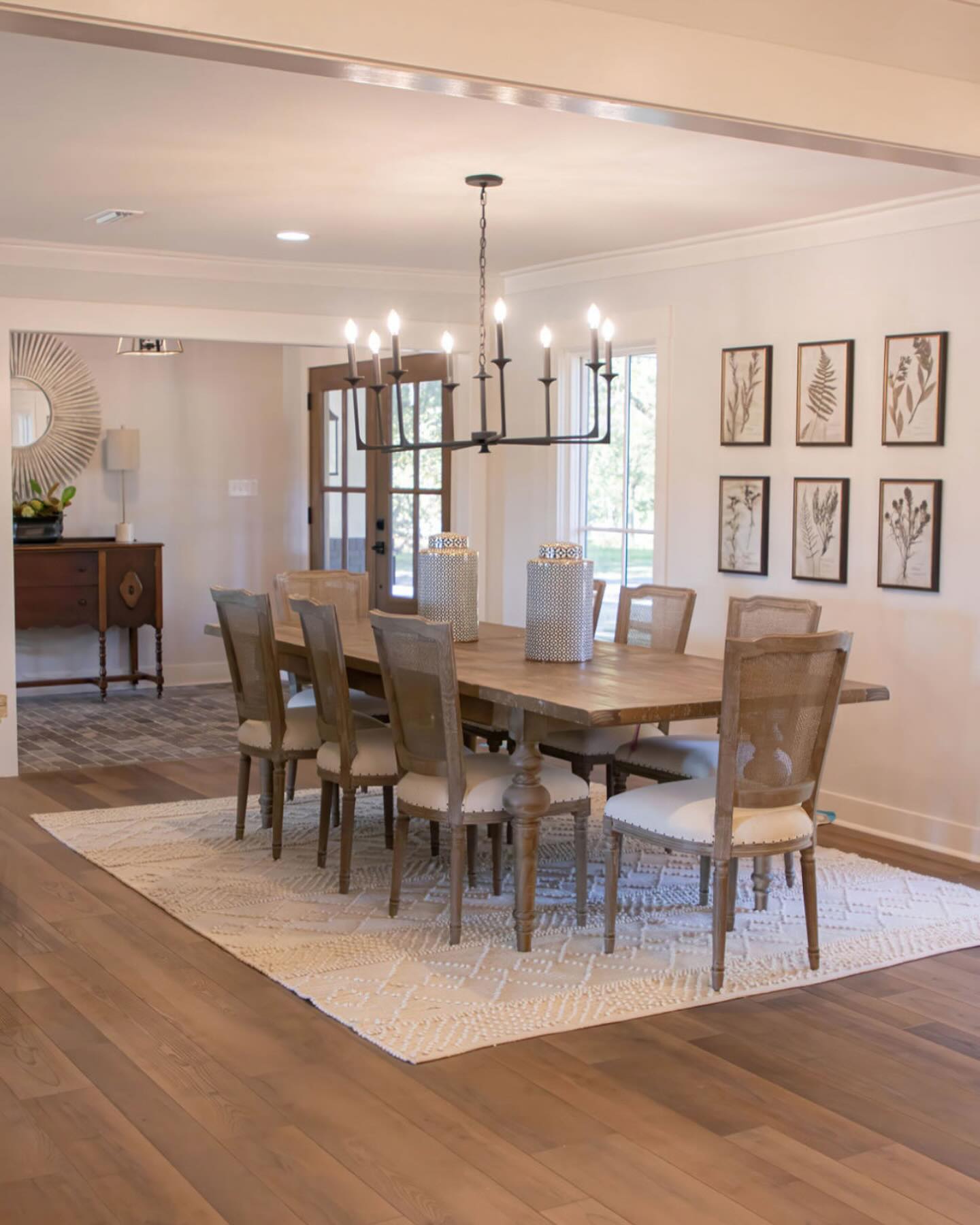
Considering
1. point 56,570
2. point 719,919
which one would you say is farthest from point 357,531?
point 719,919

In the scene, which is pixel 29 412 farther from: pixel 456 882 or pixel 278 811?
pixel 456 882

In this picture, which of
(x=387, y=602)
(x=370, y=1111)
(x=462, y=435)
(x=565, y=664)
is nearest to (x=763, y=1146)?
(x=370, y=1111)

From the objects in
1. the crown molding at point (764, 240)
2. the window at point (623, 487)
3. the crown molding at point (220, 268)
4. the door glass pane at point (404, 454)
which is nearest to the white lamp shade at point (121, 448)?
the door glass pane at point (404, 454)

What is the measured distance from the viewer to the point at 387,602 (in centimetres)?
809

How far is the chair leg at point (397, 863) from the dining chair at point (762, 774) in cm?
70

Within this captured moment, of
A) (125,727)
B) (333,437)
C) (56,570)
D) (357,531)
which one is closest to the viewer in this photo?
(125,727)

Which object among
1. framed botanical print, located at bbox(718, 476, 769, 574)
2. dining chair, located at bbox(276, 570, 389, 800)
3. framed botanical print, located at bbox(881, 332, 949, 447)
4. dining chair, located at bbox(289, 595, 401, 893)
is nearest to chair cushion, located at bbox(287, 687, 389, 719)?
dining chair, located at bbox(276, 570, 389, 800)

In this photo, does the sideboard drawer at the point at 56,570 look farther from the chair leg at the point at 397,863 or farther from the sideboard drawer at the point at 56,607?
the chair leg at the point at 397,863

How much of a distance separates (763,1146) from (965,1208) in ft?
1.29

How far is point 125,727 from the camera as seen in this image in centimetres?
745

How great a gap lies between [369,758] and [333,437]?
460 centimetres

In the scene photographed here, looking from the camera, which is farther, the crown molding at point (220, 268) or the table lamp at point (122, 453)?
the table lamp at point (122, 453)

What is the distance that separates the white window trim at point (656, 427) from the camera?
6.18 m

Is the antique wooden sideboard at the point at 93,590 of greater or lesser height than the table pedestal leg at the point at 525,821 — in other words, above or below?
above
